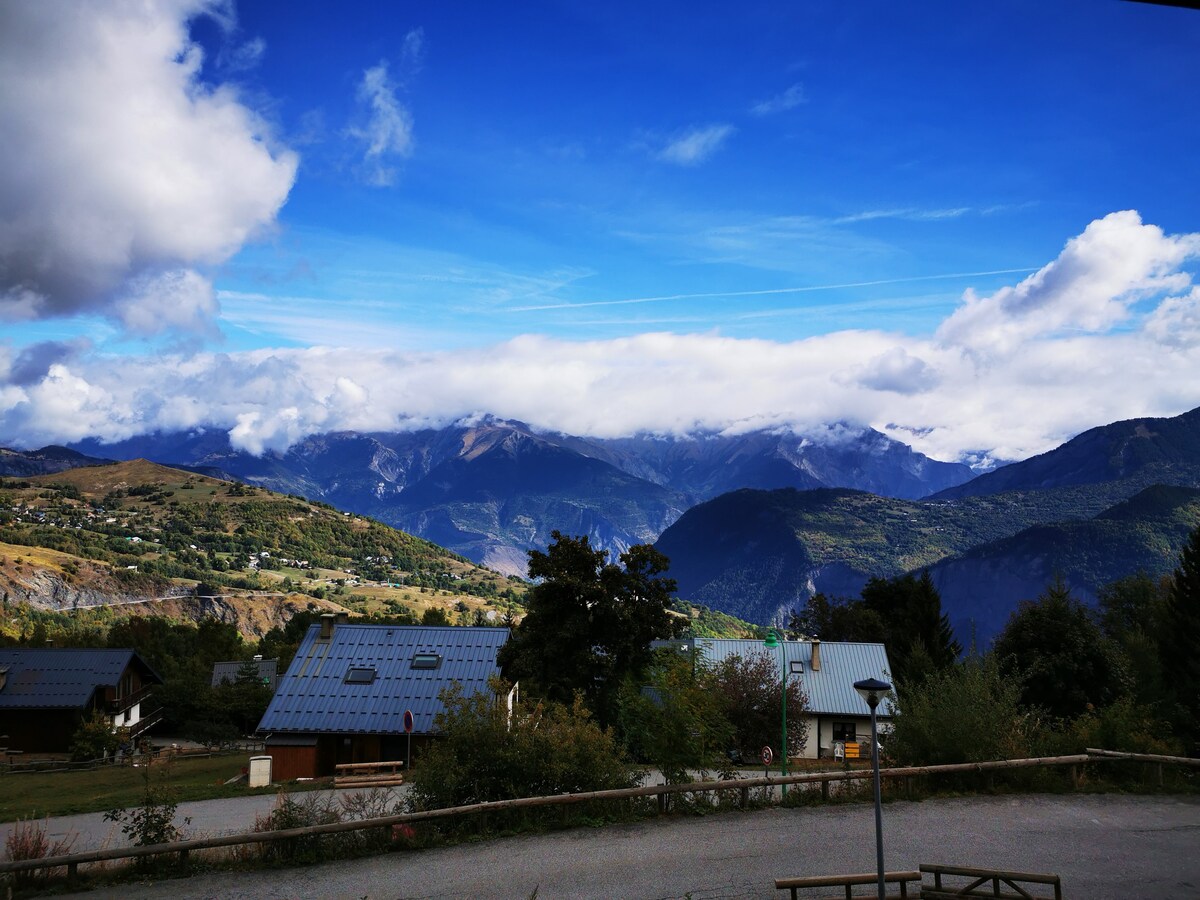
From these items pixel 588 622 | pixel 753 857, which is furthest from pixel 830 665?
pixel 753 857

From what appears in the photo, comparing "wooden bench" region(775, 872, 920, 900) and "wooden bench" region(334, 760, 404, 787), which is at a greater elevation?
"wooden bench" region(775, 872, 920, 900)

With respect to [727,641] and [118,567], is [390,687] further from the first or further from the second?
[118,567]

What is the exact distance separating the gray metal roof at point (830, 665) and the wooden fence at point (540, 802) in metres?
26.2

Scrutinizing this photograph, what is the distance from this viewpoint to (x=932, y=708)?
800 inches

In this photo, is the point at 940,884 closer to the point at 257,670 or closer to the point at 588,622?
the point at 588,622

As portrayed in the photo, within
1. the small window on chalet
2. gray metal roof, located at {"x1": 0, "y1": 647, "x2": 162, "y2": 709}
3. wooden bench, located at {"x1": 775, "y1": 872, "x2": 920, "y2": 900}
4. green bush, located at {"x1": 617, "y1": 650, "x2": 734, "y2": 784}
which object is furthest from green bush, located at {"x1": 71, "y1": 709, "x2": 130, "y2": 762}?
wooden bench, located at {"x1": 775, "y1": 872, "x2": 920, "y2": 900}

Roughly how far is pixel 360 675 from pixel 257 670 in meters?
30.3

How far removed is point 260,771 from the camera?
3247 centimetres

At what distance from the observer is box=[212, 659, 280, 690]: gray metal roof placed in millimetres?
64125

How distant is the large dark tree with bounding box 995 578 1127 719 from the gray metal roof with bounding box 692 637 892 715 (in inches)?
262

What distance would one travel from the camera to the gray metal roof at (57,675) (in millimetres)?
54312

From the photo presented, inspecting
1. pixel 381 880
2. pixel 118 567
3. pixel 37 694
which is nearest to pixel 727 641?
pixel 381 880

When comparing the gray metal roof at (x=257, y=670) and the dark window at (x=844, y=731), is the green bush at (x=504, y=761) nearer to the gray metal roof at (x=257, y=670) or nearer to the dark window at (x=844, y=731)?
the dark window at (x=844, y=731)

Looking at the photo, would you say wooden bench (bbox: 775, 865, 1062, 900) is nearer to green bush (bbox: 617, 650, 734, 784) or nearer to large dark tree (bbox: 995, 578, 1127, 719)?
green bush (bbox: 617, 650, 734, 784)
